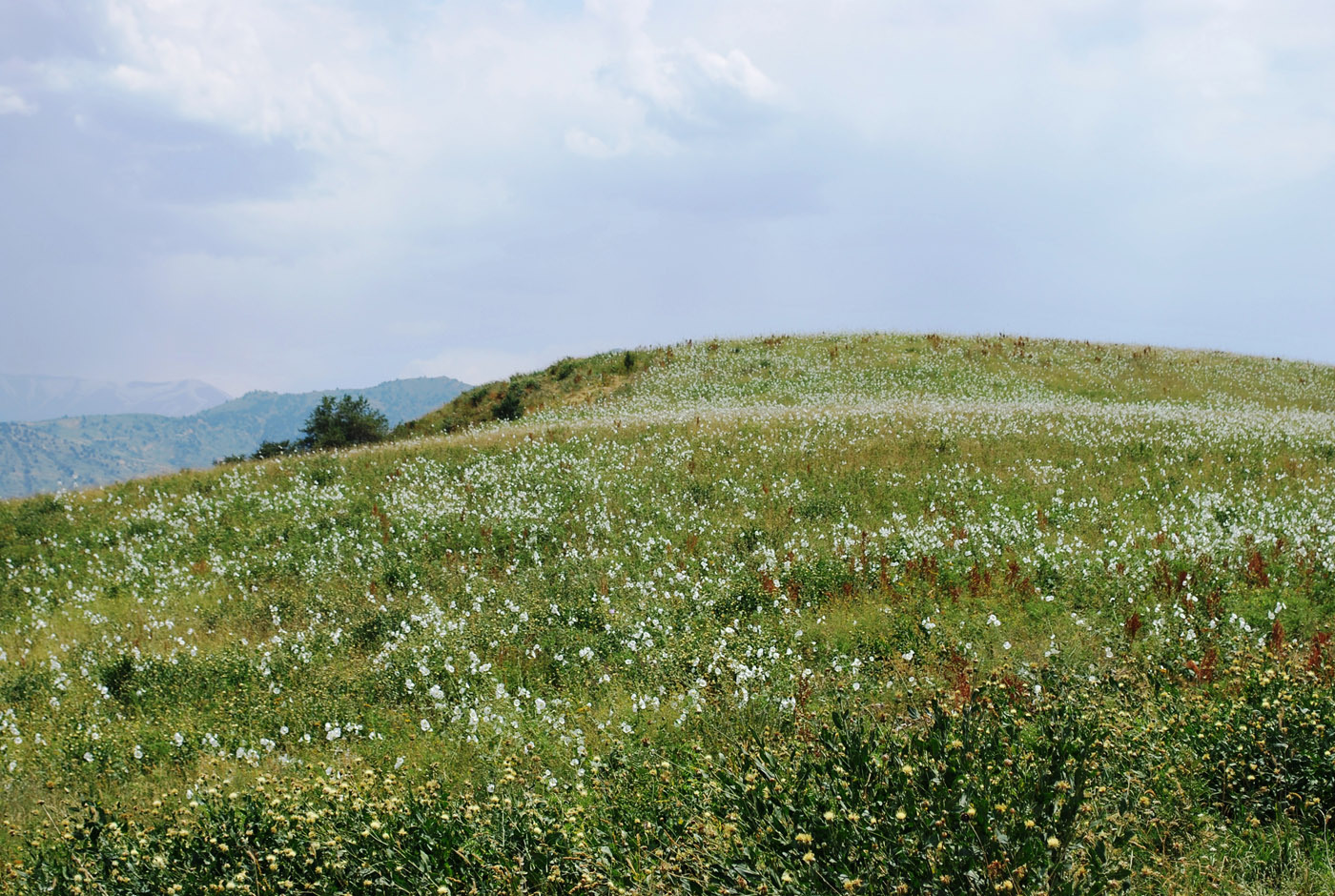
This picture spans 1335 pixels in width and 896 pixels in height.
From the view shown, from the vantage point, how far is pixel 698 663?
703cm

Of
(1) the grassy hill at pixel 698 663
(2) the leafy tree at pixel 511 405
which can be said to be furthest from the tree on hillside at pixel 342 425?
(1) the grassy hill at pixel 698 663

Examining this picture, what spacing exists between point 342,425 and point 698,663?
3859 centimetres

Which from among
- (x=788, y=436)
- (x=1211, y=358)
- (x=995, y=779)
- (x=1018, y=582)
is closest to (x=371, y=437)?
(x=788, y=436)

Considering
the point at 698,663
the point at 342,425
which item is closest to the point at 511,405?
the point at 342,425

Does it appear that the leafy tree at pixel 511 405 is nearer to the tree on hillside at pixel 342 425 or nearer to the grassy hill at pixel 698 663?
the tree on hillside at pixel 342 425

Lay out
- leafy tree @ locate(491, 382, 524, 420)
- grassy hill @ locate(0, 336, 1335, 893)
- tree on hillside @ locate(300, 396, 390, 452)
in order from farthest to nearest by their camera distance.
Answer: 1. tree on hillside @ locate(300, 396, 390, 452)
2. leafy tree @ locate(491, 382, 524, 420)
3. grassy hill @ locate(0, 336, 1335, 893)

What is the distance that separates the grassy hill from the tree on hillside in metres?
22.3

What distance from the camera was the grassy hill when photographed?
152 inches

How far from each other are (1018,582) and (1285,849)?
4714mm

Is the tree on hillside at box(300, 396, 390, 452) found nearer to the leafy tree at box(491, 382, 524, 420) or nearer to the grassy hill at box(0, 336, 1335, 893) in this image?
the leafy tree at box(491, 382, 524, 420)

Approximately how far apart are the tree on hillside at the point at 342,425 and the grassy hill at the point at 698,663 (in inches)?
877

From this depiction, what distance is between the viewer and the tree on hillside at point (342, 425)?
126ft

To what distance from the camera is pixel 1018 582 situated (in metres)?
8.78

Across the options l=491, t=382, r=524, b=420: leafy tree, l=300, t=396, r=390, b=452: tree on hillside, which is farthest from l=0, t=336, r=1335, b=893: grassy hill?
l=300, t=396, r=390, b=452: tree on hillside
